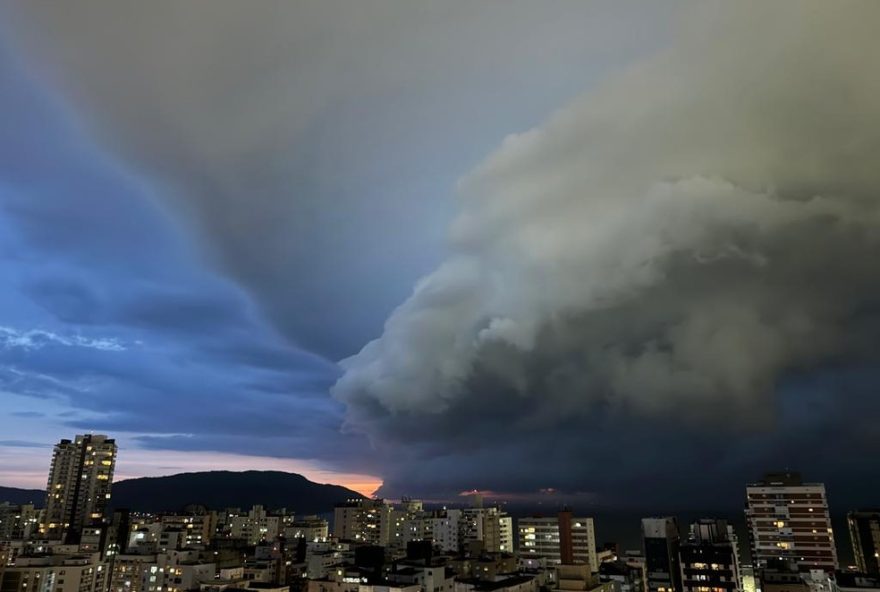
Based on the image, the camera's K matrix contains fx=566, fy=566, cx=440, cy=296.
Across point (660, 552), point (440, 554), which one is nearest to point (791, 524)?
point (660, 552)

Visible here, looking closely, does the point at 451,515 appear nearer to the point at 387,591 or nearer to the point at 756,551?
the point at 756,551

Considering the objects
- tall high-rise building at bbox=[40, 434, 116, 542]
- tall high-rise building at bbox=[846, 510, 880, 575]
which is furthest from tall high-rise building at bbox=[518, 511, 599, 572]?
tall high-rise building at bbox=[40, 434, 116, 542]

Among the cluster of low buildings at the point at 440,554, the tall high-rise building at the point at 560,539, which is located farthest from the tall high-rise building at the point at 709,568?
the tall high-rise building at the point at 560,539

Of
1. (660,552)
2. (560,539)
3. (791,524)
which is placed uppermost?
(791,524)

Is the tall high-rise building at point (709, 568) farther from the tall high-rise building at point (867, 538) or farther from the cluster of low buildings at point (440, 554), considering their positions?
the tall high-rise building at point (867, 538)

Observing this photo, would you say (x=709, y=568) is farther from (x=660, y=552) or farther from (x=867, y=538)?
(x=867, y=538)
